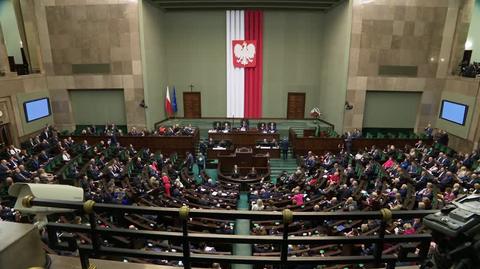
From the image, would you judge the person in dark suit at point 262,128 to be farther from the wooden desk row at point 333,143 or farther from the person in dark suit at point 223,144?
the person in dark suit at point 223,144

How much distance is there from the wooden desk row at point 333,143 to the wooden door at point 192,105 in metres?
8.96

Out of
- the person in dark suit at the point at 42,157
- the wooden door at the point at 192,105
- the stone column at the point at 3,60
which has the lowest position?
the person in dark suit at the point at 42,157

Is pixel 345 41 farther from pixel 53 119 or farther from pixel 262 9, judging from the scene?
pixel 53 119

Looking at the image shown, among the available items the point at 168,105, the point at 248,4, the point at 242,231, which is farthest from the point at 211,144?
the point at 248,4

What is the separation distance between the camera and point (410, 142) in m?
16.1

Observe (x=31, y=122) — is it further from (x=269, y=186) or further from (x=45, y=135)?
(x=269, y=186)

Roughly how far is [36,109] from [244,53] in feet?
44.1

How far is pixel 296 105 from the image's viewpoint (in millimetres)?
22781

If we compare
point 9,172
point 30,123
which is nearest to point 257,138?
point 9,172

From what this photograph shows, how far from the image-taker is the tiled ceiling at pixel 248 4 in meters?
19.1

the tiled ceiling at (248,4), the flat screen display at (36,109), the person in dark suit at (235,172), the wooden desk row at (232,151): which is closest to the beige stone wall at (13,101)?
the flat screen display at (36,109)

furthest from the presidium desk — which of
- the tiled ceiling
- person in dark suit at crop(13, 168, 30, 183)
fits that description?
person in dark suit at crop(13, 168, 30, 183)

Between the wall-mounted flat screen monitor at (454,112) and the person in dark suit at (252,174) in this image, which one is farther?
the wall-mounted flat screen monitor at (454,112)

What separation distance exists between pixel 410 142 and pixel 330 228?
36.1 feet
